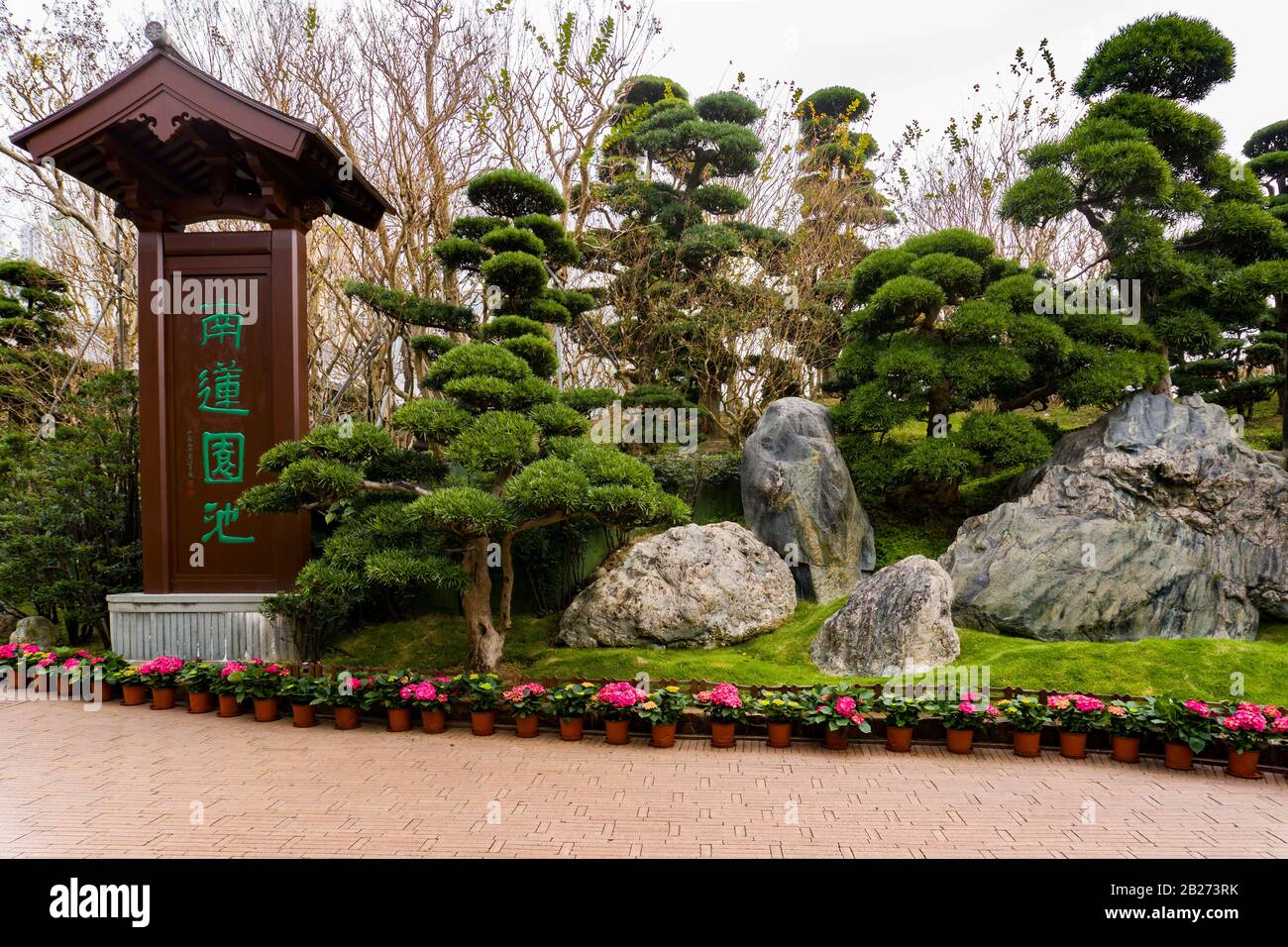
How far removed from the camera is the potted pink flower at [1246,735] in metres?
4.46

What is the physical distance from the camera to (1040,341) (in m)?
7.85

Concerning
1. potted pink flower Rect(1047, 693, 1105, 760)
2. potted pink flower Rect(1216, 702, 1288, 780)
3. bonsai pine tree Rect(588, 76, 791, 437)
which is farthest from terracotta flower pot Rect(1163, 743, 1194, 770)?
bonsai pine tree Rect(588, 76, 791, 437)

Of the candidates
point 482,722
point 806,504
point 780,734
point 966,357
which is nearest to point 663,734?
point 780,734

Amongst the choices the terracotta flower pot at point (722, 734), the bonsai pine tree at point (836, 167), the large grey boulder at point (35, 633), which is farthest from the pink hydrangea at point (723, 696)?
the bonsai pine tree at point (836, 167)

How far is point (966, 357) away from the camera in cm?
816

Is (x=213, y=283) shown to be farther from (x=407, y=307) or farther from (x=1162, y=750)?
(x=1162, y=750)

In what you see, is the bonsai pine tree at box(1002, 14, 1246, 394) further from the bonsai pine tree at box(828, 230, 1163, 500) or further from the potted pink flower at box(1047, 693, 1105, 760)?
the potted pink flower at box(1047, 693, 1105, 760)

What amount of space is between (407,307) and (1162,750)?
7489 millimetres

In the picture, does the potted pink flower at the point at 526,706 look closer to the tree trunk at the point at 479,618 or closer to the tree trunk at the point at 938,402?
the tree trunk at the point at 479,618

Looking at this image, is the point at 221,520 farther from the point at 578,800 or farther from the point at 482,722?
the point at 578,800

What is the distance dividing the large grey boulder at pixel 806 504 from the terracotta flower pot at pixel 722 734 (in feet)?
11.0

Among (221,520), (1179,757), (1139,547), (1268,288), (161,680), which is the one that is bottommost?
(1179,757)

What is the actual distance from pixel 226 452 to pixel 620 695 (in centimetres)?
464

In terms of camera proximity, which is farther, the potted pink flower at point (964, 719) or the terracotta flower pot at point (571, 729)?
the terracotta flower pot at point (571, 729)
